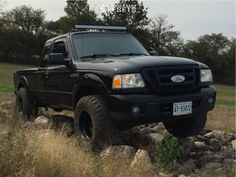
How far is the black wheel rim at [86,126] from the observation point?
278 inches

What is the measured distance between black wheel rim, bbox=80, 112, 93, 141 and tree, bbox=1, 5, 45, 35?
8172 cm

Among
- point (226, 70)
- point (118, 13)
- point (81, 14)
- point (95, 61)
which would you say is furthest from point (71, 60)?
point (226, 70)

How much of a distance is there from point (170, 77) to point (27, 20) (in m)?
86.8

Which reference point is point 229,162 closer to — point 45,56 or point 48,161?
point 48,161

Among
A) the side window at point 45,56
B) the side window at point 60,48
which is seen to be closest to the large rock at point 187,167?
the side window at point 60,48

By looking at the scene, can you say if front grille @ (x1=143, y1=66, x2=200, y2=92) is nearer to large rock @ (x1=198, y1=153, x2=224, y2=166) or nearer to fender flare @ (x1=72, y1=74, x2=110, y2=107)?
fender flare @ (x1=72, y1=74, x2=110, y2=107)

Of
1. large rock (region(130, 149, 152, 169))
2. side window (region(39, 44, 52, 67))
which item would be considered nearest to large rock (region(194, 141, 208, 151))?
large rock (region(130, 149, 152, 169))

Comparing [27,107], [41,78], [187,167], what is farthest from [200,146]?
[27,107]

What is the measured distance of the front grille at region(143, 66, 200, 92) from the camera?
21.3 feet

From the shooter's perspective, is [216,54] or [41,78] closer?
[41,78]

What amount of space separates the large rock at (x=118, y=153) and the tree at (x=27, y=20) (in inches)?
3250

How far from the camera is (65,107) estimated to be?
804 cm

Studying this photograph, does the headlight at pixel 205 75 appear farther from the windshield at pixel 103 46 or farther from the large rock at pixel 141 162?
the large rock at pixel 141 162

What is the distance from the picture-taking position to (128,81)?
6.39m
